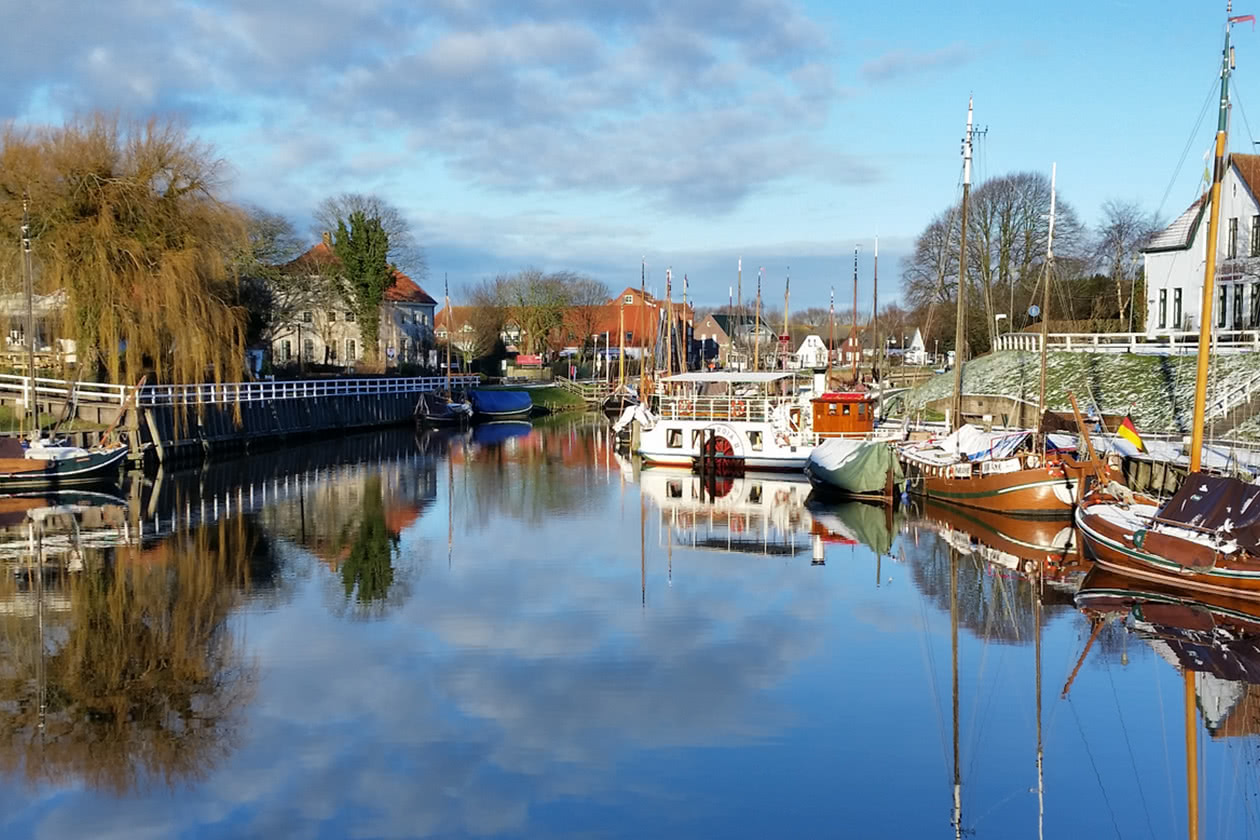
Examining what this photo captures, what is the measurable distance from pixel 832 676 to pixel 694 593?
5368 millimetres

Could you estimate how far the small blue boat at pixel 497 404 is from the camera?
69.5 meters

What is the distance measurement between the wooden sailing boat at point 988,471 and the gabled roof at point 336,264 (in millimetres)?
44511

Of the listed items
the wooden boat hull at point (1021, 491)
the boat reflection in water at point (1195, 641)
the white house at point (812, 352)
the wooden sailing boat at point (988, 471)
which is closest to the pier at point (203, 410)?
the wooden sailing boat at point (988, 471)

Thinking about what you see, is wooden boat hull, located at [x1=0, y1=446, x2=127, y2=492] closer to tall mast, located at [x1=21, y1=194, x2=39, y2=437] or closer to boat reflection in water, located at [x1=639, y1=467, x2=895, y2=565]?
tall mast, located at [x1=21, y1=194, x2=39, y2=437]

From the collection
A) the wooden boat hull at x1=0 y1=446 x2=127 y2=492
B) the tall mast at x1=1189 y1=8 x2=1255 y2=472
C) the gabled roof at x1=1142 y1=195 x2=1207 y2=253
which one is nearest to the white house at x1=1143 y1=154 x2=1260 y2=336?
the gabled roof at x1=1142 y1=195 x2=1207 y2=253

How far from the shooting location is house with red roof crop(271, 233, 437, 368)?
70.6 meters

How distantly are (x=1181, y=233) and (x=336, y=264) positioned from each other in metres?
48.1

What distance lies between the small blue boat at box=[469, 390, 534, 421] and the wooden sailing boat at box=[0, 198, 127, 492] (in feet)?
121

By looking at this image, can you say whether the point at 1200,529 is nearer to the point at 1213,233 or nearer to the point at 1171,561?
the point at 1171,561

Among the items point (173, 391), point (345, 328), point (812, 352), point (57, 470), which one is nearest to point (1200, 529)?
point (57, 470)

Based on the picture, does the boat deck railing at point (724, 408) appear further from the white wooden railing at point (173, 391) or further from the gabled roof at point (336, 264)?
the gabled roof at point (336, 264)

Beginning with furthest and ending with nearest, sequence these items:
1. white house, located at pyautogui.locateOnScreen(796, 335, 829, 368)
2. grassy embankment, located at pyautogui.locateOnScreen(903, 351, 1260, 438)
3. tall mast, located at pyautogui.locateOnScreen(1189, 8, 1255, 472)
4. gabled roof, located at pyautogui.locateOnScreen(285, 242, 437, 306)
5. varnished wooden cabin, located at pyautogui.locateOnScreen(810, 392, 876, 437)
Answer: white house, located at pyautogui.locateOnScreen(796, 335, 829, 368)
gabled roof, located at pyautogui.locateOnScreen(285, 242, 437, 306)
varnished wooden cabin, located at pyautogui.locateOnScreen(810, 392, 876, 437)
grassy embankment, located at pyautogui.locateOnScreen(903, 351, 1260, 438)
tall mast, located at pyautogui.locateOnScreen(1189, 8, 1255, 472)

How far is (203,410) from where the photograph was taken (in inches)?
1623

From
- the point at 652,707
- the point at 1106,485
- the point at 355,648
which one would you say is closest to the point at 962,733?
the point at 652,707
